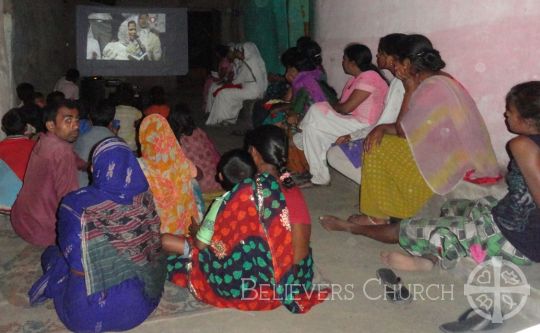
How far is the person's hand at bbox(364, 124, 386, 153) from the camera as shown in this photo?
3518 mm

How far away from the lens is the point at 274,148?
2357 millimetres

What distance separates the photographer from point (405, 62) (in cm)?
345

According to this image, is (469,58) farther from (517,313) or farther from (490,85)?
(517,313)

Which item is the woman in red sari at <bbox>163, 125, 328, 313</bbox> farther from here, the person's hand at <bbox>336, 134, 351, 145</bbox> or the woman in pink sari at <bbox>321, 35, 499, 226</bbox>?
the person's hand at <bbox>336, 134, 351, 145</bbox>

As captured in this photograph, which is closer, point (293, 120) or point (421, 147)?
point (421, 147)

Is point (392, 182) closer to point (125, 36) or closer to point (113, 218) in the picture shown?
point (113, 218)

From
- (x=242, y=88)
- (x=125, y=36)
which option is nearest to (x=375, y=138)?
(x=242, y=88)

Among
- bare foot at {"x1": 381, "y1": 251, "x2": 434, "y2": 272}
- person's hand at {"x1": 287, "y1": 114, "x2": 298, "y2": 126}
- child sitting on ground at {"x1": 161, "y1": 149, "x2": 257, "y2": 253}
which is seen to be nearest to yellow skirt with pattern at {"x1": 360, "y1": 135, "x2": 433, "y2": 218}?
bare foot at {"x1": 381, "y1": 251, "x2": 434, "y2": 272}

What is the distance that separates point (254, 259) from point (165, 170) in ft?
3.58

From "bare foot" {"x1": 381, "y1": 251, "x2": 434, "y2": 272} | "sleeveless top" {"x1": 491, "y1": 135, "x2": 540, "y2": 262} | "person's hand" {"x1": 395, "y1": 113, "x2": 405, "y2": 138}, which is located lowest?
"bare foot" {"x1": 381, "y1": 251, "x2": 434, "y2": 272}

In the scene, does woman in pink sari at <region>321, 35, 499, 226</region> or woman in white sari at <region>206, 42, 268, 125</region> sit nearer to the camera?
woman in pink sari at <region>321, 35, 499, 226</region>

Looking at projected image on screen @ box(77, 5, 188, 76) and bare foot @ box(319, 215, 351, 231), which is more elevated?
projected image on screen @ box(77, 5, 188, 76)

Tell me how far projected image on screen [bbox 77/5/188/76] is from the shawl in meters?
7.22

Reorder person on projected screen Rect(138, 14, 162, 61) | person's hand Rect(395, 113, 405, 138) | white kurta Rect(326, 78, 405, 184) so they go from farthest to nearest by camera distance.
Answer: person on projected screen Rect(138, 14, 162, 61) < white kurta Rect(326, 78, 405, 184) < person's hand Rect(395, 113, 405, 138)
